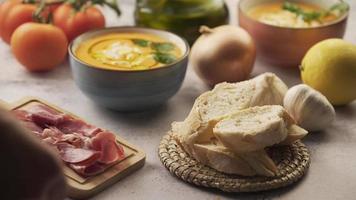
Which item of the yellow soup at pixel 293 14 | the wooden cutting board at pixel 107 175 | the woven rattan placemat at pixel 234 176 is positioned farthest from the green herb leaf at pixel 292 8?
the wooden cutting board at pixel 107 175

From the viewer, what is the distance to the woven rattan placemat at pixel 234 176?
963 mm

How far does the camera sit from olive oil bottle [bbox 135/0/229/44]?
1.36 m

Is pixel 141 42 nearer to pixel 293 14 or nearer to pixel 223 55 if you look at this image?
pixel 223 55

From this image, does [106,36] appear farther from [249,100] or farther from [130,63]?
[249,100]

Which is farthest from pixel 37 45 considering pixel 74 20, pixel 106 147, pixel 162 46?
pixel 106 147

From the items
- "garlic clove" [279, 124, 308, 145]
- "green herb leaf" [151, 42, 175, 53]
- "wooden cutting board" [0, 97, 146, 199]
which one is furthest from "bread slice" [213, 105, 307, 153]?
"green herb leaf" [151, 42, 175, 53]

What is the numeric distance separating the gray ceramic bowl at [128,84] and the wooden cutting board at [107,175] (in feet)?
0.29

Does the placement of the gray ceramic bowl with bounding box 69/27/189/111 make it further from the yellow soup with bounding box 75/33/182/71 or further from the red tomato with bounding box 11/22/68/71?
the red tomato with bounding box 11/22/68/71

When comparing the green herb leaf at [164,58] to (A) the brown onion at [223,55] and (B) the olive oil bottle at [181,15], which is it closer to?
(A) the brown onion at [223,55]

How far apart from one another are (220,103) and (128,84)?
0.15m

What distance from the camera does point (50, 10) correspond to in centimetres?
138

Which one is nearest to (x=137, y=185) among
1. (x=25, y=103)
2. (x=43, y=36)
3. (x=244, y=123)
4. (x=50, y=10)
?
(x=244, y=123)

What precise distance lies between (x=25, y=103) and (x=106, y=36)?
19 cm

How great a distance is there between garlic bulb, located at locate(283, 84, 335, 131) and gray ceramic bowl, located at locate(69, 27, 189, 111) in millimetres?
182
